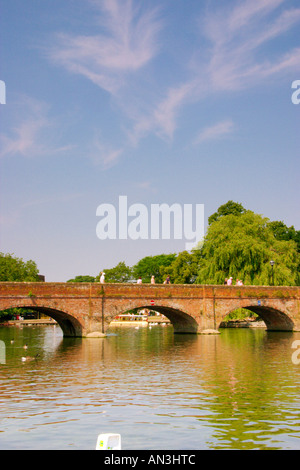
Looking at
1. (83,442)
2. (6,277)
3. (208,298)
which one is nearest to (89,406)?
(83,442)

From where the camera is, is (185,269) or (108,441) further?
(185,269)

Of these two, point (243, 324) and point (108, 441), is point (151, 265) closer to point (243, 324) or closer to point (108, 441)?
point (243, 324)

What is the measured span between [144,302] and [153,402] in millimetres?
22821

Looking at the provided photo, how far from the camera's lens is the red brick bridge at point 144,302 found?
3259 cm

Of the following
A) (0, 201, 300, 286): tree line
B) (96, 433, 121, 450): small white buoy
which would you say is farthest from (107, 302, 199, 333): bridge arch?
(96, 433, 121, 450): small white buoy

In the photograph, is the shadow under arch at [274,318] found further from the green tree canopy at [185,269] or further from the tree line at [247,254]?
the green tree canopy at [185,269]

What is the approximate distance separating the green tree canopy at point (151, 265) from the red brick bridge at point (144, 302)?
56068 mm

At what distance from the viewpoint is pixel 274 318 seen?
45.1 m

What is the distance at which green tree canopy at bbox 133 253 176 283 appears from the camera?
329ft

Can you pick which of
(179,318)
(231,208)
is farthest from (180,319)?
(231,208)

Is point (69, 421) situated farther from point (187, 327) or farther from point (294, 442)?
point (187, 327)

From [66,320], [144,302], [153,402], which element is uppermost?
[144,302]

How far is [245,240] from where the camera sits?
157 feet

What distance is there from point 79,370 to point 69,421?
27.0ft
